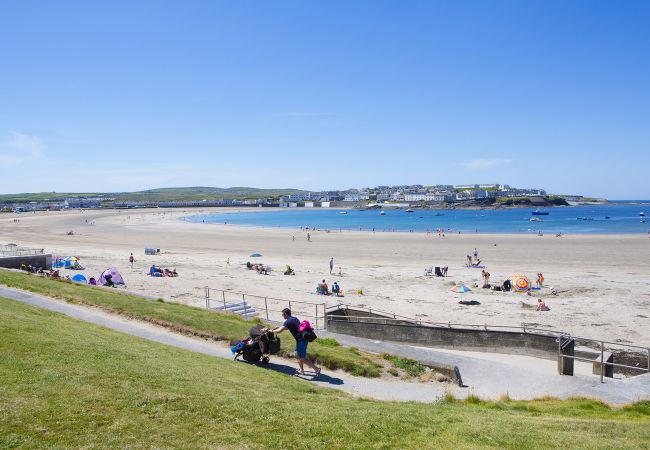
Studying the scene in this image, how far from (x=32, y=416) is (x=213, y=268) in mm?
33691

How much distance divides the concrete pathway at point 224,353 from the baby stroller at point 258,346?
0.31 meters

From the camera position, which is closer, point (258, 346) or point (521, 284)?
point (258, 346)

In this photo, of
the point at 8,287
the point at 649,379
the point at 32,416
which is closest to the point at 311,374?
the point at 32,416

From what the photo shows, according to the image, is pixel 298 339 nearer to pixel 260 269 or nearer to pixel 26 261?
pixel 26 261

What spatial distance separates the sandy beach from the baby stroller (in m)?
10.5

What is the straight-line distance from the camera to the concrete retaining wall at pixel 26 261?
27.6m

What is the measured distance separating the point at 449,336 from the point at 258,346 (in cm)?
748

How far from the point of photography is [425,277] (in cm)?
3400

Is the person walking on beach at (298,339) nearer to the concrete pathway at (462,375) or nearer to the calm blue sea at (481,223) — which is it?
the concrete pathway at (462,375)

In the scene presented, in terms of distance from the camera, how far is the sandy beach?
2255cm

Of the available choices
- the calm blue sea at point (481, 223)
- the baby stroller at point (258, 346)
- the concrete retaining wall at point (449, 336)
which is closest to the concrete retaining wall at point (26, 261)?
the concrete retaining wall at point (449, 336)

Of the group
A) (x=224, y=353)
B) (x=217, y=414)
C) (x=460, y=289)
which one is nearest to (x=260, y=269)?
(x=460, y=289)

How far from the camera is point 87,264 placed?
126 feet

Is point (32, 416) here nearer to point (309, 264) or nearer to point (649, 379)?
point (649, 379)
